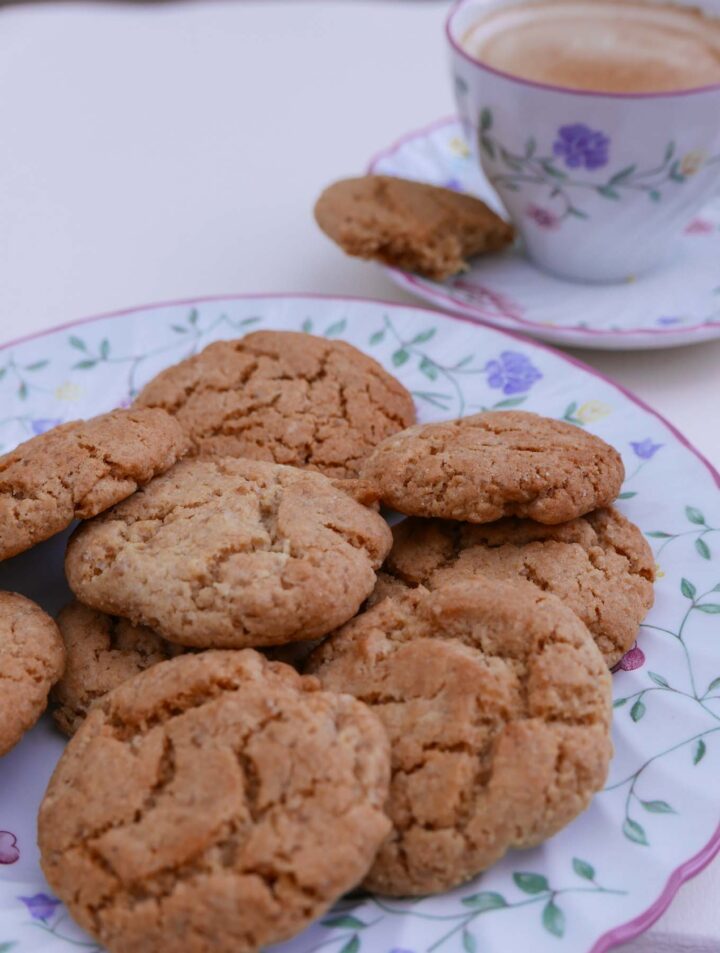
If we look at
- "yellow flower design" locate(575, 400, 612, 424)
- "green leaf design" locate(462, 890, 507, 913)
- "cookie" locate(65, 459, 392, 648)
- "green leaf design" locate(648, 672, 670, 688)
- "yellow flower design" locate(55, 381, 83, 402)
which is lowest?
"green leaf design" locate(648, 672, 670, 688)

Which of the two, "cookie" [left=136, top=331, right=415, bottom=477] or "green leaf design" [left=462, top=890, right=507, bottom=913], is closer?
"green leaf design" [left=462, top=890, right=507, bottom=913]

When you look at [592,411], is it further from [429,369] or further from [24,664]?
[24,664]

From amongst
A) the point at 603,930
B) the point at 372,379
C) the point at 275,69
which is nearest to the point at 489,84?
the point at 372,379

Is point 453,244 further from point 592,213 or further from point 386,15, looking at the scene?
point 386,15

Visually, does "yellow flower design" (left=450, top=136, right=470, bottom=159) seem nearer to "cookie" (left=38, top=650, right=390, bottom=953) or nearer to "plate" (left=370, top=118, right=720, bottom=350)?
"plate" (left=370, top=118, right=720, bottom=350)

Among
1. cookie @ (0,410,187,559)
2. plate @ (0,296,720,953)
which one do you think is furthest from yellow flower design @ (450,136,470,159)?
cookie @ (0,410,187,559)

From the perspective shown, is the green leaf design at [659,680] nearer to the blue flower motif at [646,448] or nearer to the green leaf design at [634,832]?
the green leaf design at [634,832]

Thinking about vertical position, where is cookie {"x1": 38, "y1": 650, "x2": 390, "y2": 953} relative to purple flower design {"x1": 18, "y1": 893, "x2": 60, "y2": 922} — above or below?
above
